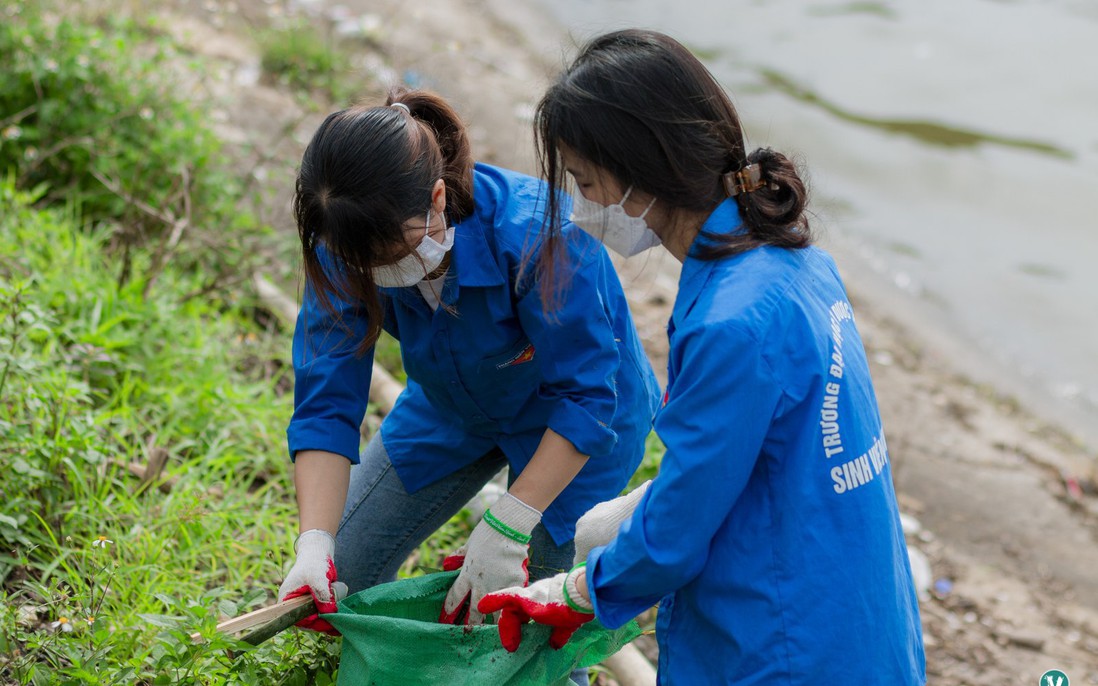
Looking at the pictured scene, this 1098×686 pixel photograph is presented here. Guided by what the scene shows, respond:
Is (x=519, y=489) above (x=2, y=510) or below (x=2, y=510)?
above

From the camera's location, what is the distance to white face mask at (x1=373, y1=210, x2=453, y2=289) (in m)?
2.04

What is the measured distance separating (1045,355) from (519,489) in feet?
14.3

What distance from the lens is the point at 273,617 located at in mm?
2014

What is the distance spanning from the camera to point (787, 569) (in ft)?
5.34

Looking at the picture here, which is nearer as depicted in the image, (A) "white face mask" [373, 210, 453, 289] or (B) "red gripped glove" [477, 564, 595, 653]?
(B) "red gripped glove" [477, 564, 595, 653]

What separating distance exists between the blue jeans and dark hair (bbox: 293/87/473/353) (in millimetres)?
506

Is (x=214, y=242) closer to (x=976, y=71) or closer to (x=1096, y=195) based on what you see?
(x=1096, y=195)

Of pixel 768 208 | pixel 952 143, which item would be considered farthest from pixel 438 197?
pixel 952 143

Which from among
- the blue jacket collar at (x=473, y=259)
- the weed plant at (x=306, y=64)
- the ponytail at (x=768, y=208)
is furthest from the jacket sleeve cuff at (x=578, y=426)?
the weed plant at (x=306, y=64)

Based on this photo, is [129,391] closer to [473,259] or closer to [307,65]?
[473,259]

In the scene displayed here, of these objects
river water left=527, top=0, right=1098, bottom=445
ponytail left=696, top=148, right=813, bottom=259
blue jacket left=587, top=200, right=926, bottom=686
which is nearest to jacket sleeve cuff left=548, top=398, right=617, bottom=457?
blue jacket left=587, top=200, right=926, bottom=686

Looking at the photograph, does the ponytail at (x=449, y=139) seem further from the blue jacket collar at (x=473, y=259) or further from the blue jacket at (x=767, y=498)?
the blue jacket at (x=767, y=498)

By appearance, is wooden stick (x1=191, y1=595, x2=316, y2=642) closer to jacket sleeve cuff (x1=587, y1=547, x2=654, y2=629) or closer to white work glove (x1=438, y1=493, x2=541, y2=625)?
white work glove (x1=438, y1=493, x2=541, y2=625)

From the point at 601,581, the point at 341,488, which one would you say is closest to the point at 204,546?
the point at 341,488
